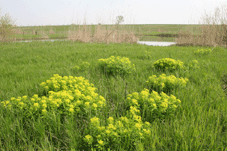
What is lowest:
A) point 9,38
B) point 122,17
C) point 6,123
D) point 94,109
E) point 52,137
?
point 52,137

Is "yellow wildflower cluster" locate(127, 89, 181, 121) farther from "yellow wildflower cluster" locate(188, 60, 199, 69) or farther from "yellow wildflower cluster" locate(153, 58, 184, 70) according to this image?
"yellow wildflower cluster" locate(188, 60, 199, 69)

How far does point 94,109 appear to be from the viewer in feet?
5.73

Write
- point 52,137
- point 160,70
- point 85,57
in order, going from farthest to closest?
point 85,57, point 160,70, point 52,137

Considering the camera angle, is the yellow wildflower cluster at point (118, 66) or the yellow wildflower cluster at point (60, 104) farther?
the yellow wildflower cluster at point (118, 66)

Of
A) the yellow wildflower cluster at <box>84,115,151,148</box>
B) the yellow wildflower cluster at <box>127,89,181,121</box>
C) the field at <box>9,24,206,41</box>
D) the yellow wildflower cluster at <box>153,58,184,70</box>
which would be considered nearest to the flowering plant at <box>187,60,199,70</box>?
the yellow wildflower cluster at <box>153,58,184,70</box>

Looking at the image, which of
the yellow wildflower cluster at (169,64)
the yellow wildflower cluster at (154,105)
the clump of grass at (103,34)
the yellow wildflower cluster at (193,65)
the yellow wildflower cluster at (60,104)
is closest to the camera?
the yellow wildflower cluster at (60,104)

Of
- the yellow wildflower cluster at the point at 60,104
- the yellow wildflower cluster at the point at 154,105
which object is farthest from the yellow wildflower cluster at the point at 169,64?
the yellow wildflower cluster at the point at 60,104

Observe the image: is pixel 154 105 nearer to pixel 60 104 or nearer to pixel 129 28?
pixel 60 104

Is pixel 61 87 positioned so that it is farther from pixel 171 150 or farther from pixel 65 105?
pixel 171 150

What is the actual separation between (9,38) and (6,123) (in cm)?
1426

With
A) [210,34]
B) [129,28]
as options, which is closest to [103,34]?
[129,28]

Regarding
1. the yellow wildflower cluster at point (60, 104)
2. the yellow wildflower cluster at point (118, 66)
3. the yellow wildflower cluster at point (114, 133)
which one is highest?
the yellow wildflower cluster at point (118, 66)

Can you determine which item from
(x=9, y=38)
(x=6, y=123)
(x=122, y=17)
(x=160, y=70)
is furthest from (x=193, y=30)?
(x=9, y=38)

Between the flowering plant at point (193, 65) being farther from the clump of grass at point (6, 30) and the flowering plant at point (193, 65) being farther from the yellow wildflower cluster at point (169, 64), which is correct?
the clump of grass at point (6, 30)
